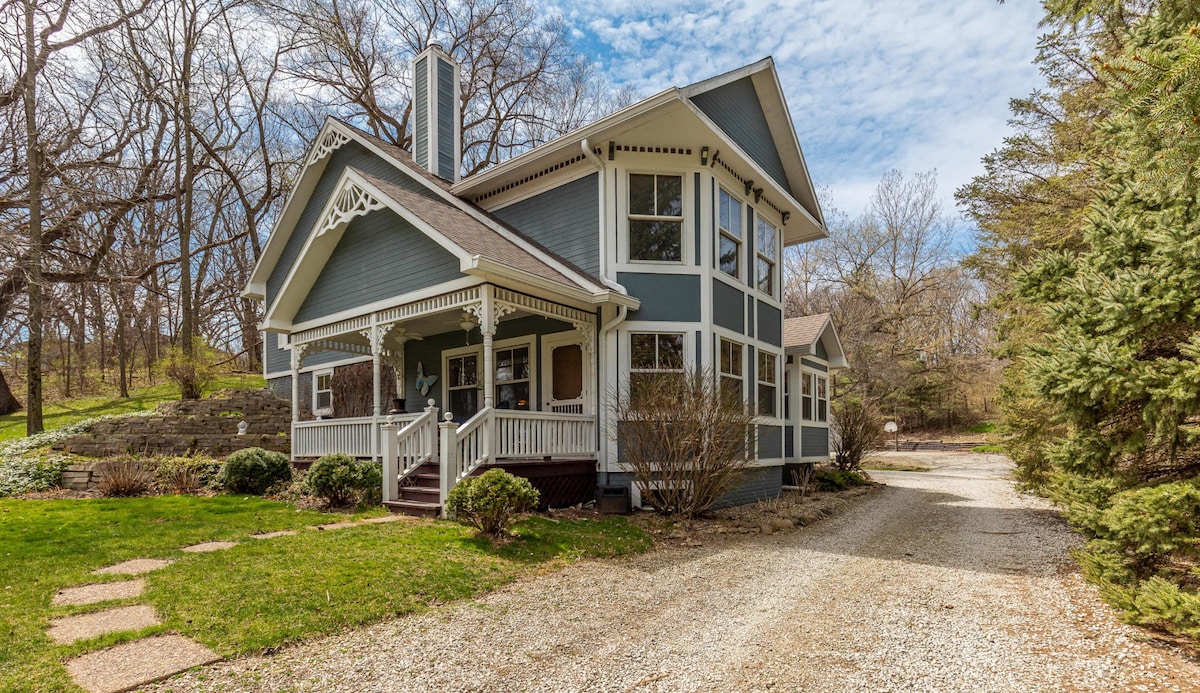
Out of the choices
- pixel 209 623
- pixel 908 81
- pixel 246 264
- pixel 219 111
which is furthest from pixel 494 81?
pixel 209 623

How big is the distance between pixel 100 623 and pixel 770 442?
10.3 metres

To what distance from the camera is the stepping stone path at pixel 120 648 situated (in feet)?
12.3

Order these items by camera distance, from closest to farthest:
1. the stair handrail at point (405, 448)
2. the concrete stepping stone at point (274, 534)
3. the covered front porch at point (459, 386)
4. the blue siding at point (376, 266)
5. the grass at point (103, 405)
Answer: the concrete stepping stone at point (274, 534) < the covered front porch at point (459, 386) < the stair handrail at point (405, 448) < the blue siding at point (376, 266) < the grass at point (103, 405)

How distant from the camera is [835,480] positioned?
14.5 m

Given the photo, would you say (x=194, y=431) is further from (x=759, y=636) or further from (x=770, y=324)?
(x=759, y=636)

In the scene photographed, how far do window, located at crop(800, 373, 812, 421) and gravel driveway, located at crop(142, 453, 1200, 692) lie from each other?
7182 millimetres

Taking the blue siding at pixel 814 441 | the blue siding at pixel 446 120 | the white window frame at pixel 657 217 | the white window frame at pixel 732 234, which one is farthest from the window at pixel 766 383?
the blue siding at pixel 446 120

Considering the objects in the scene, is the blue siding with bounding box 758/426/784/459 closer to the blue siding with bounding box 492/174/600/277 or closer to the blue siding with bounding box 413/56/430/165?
the blue siding with bounding box 492/174/600/277

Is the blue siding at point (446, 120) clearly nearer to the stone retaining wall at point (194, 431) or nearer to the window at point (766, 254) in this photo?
the window at point (766, 254)

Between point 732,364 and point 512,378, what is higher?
point 732,364

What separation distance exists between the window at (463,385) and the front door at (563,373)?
176cm

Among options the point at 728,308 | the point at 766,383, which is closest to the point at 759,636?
the point at 728,308

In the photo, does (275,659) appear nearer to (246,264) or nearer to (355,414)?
(355,414)

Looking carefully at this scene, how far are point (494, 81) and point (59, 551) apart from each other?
2477 cm
